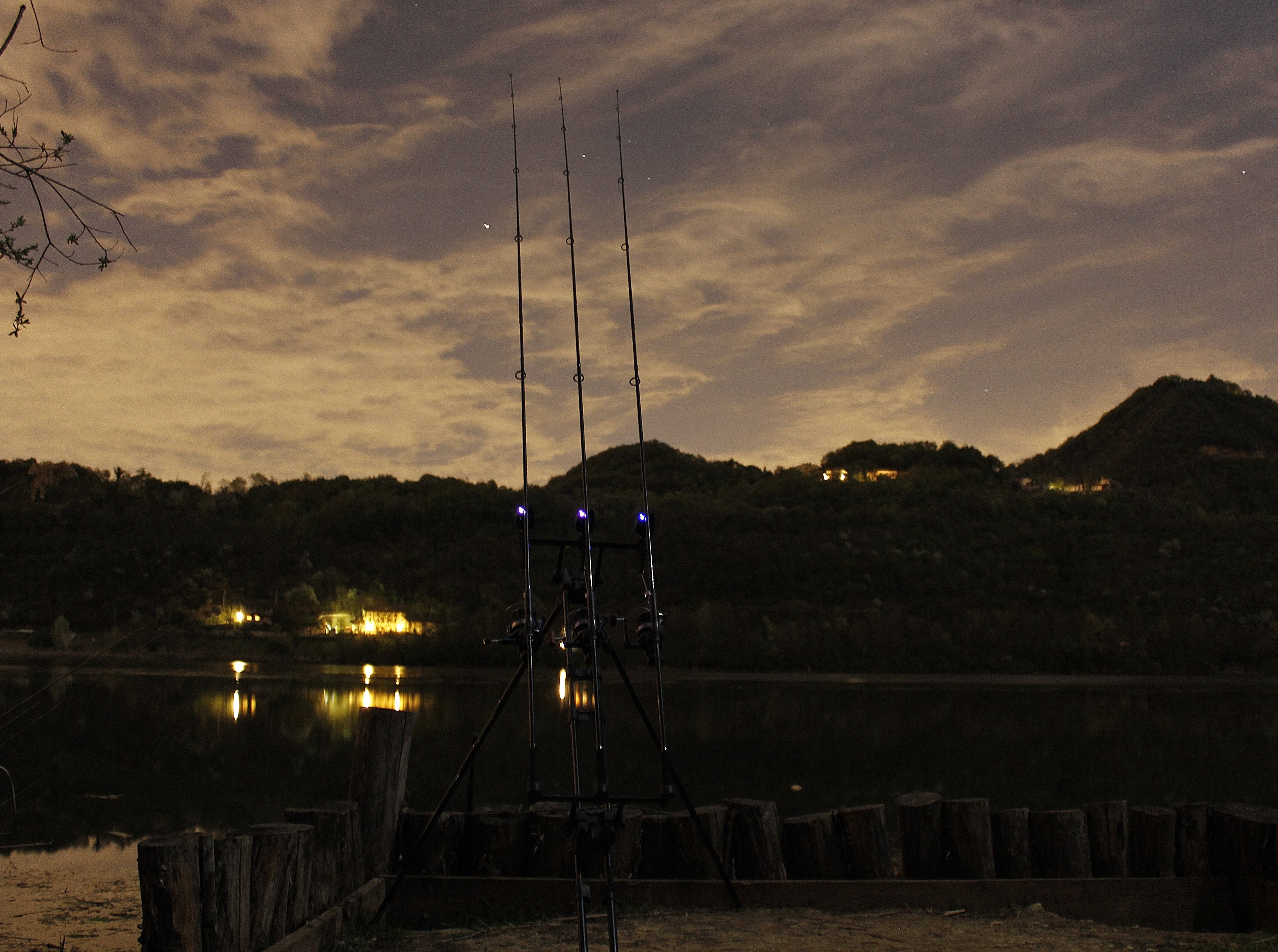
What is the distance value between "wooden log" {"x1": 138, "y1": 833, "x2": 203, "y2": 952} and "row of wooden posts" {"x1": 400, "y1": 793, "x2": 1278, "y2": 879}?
1.81 m

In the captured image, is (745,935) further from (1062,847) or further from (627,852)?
(1062,847)

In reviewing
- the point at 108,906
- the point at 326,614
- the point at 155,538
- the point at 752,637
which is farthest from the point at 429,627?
the point at 108,906

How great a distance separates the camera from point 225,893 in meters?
4.04

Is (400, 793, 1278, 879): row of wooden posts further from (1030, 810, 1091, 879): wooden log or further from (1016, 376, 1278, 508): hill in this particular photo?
(1016, 376, 1278, 508): hill

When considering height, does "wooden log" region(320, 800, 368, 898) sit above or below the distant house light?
below

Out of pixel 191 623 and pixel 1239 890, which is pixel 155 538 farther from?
pixel 1239 890

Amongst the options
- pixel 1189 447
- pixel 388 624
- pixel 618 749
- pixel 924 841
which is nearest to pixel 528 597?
pixel 924 841

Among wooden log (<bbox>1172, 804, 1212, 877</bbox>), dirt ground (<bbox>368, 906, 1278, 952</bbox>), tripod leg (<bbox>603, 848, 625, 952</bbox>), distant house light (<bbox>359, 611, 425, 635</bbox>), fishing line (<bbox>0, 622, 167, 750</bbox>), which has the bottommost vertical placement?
dirt ground (<bbox>368, 906, 1278, 952</bbox>)

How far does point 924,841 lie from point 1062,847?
692 millimetres

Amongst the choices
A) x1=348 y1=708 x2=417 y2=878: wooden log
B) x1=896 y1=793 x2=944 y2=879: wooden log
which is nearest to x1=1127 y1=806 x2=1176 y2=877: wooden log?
x1=896 y1=793 x2=944 y2=879: wooden log

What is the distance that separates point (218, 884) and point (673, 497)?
54.9 metres

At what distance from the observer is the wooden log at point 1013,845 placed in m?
5.86

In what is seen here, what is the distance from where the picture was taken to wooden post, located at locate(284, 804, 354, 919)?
15.8ft

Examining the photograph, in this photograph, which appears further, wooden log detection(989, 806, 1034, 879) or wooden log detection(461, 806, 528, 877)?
wooden log detection(989, 806, 1034, 879)
